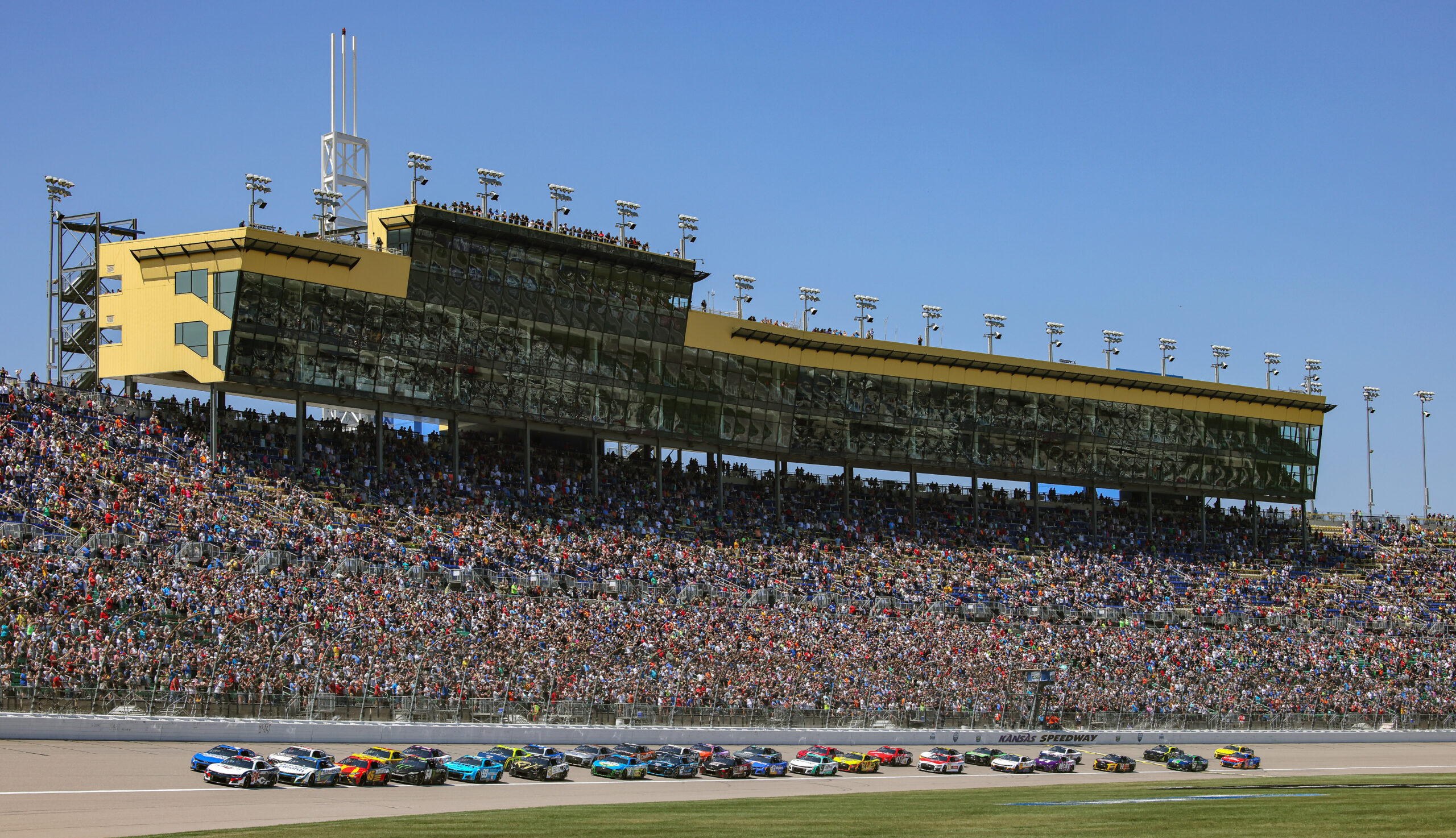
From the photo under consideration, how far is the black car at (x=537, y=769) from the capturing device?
4331 centimetres

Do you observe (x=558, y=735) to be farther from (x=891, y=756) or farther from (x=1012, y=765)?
(x=1012, y=765)

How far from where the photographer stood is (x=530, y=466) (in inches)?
2837

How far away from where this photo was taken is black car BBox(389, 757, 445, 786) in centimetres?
4062

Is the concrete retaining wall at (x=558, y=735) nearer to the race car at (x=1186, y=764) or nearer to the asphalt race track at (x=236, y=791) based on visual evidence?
the asphalt race track at (x=236, y=791)

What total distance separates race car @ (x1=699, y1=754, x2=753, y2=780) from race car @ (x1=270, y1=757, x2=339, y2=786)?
12.4m

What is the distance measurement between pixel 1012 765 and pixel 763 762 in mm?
10254

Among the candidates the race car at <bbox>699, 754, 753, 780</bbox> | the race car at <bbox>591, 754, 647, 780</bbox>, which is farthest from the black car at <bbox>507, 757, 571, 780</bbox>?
the race car at <bbox>699, 754, 753, 780</bbox>

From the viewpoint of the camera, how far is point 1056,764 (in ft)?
181

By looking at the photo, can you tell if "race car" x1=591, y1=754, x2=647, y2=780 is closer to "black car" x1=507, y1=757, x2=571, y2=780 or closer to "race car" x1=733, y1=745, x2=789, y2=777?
"black car" x1=507, y1=757, x2=571, y2=780

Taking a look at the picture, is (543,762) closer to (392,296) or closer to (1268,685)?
(392,296)

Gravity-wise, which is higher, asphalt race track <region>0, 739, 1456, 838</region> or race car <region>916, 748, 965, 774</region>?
asphalt race track <region>0, 739, 1456, 838</region>

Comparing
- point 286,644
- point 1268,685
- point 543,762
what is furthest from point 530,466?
point 1268,685

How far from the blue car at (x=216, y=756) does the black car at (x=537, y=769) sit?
24.8 feet

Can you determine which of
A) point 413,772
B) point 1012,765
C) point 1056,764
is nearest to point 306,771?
point 413,772
